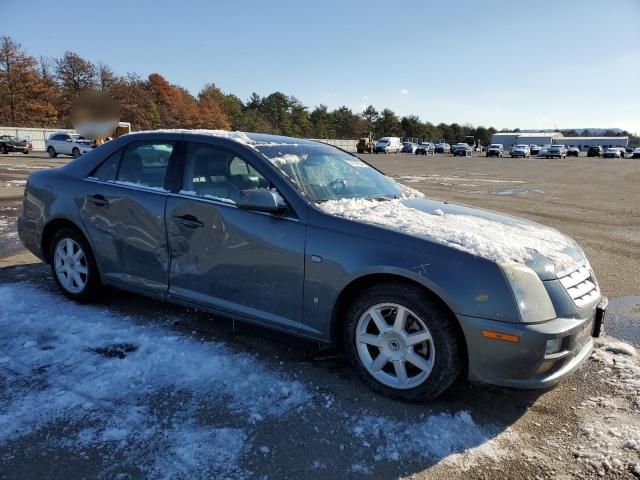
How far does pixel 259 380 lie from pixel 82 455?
111 centimetres

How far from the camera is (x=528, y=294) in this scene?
2.74 meters

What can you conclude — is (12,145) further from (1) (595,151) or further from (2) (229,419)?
(1) (595,151)

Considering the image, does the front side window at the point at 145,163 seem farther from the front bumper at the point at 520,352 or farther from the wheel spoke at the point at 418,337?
the front bumper at the point at 520,352

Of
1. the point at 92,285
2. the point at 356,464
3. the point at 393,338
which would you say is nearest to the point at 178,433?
the point at 356,464

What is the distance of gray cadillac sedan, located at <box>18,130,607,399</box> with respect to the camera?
277 cm

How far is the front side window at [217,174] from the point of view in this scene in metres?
3.67

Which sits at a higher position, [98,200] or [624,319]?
[98,200]

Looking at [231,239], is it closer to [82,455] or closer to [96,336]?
[96,336]

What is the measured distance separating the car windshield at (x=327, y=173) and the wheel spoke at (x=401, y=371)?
121cm

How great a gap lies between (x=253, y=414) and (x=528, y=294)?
5.53ft

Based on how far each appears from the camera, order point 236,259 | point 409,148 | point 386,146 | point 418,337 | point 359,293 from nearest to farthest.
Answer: point 418,337 < point 359,293 < point 236,259 < point 386,146 < point 409,148

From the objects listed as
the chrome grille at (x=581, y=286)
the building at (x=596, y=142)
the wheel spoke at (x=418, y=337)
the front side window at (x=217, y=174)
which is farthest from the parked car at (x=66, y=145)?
the building at (x=596, y=142)

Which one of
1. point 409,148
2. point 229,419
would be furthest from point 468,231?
point 409,148

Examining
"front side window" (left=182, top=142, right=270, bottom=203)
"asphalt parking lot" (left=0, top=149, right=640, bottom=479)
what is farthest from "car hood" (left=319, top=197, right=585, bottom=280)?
"asphalt parking lot" (left=0, top=149, right=640, bottom=479)
